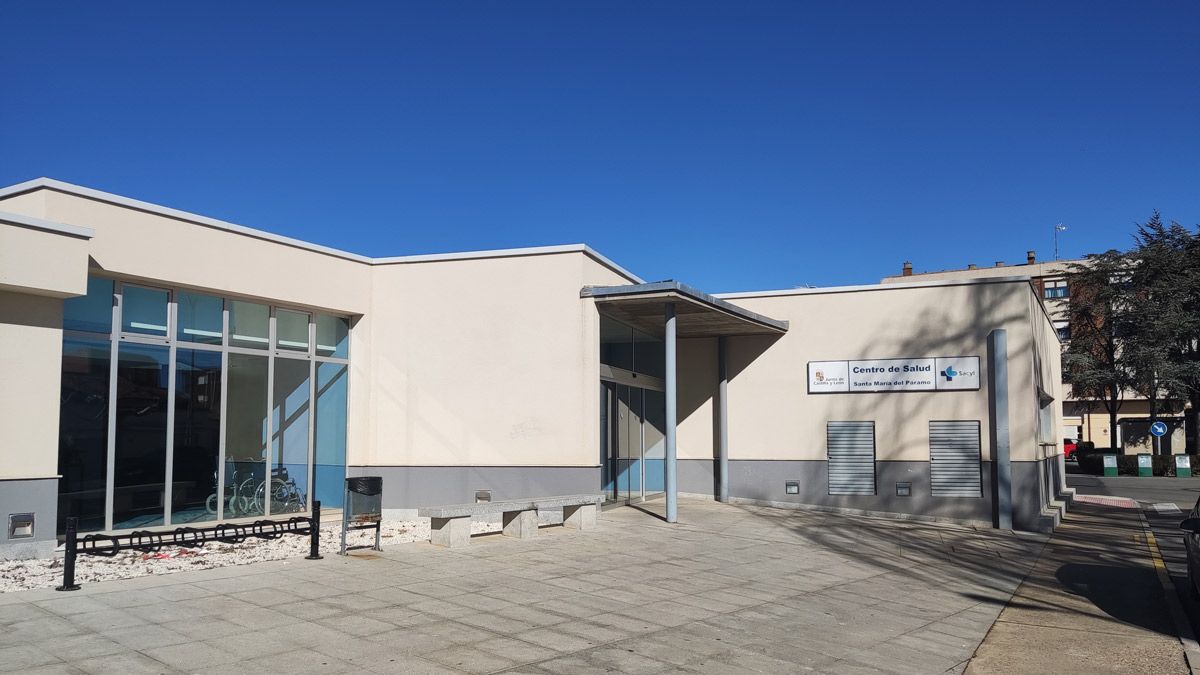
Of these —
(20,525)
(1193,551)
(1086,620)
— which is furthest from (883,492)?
(20,525)

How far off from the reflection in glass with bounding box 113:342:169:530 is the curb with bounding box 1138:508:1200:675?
12.9m

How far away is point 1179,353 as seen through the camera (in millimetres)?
42531

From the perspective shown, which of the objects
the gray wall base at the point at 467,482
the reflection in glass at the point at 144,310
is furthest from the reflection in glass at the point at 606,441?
the reflection in glass at the point at 144,310

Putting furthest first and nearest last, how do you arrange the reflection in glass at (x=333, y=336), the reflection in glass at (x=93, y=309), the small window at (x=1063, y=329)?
the small window at (x=1063, y=329) → the reflection in glass at (x=333, y=336) → the reflection in glass at (x=93, y=309)

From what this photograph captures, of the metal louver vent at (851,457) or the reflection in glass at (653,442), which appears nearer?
the metal louver vent at (851,457)

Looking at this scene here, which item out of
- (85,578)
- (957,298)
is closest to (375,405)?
(85,578)

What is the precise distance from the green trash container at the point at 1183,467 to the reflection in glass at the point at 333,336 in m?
36.1

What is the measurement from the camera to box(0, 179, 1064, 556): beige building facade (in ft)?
39.4

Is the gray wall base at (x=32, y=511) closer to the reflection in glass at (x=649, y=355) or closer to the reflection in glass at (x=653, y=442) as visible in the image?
the reflection in glass at (x=649, y=355)

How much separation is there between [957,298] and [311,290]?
12.6m

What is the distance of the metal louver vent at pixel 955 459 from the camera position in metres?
17.7

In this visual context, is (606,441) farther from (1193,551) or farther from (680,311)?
(1193,551)

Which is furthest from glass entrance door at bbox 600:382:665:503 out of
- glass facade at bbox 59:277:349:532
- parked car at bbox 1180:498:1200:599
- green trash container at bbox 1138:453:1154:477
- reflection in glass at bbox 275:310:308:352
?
green trash container at bbox 1138:453:1154:477

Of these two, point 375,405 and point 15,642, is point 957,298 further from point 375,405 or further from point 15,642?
→ point 15,642
